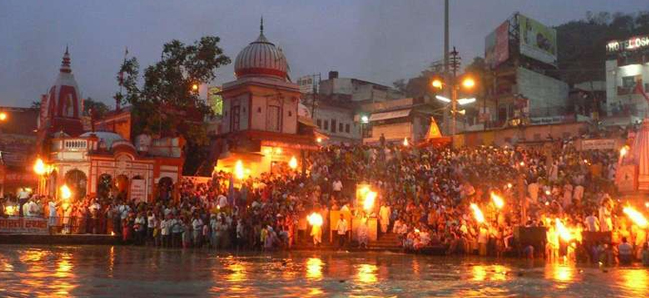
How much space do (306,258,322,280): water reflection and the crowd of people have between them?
5272mm

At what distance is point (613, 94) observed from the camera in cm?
5697

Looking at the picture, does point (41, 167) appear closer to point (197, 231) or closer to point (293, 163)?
point (293, 163)

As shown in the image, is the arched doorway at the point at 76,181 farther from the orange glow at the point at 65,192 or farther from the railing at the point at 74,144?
the railing at the point at 74,144

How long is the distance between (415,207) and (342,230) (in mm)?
2919

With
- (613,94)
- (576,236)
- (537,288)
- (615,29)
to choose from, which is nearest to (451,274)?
(537,288)

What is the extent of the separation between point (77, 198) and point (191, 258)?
1574 cm

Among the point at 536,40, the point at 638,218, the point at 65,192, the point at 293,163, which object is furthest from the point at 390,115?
the point at 638,218

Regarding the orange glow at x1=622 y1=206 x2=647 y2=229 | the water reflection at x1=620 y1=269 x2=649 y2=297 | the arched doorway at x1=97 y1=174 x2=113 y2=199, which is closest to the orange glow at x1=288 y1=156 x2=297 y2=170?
the arched doorway at x1=97 y1=174 x2=113 y2=199

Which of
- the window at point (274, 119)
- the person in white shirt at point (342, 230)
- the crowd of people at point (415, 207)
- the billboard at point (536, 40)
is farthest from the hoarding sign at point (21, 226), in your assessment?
the billboard at point (536, 40)

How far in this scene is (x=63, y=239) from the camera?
27.0 m

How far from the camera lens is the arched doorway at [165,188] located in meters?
35.0

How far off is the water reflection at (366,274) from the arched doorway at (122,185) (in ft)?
65.6

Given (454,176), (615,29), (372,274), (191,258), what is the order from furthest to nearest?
1. (615,29)
2. (454,176)
3. (191,258)
4. (372,274)

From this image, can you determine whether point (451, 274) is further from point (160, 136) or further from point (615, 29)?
point (615, 29)
